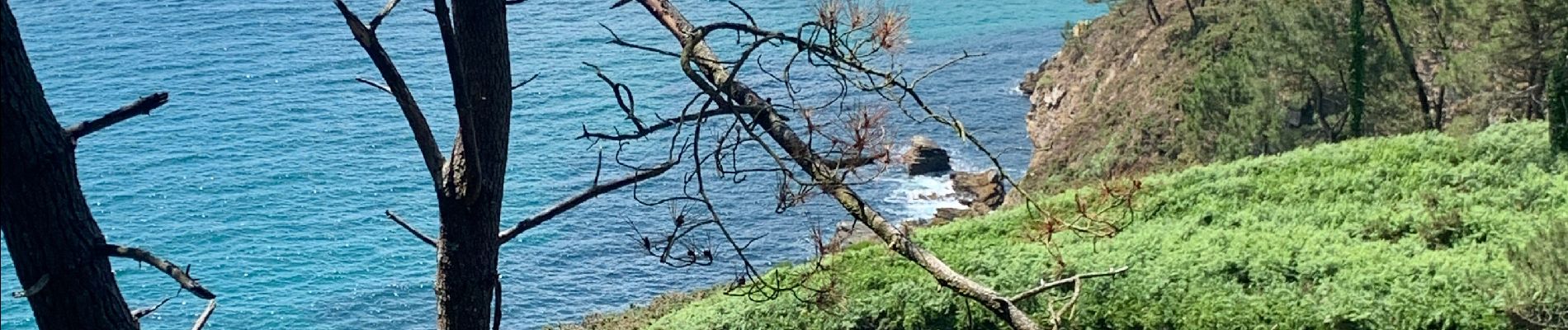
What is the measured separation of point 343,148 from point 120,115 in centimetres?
3680

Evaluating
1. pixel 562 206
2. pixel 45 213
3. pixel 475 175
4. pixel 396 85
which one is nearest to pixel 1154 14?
pixel 562 206

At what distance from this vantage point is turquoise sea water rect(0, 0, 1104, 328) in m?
30.9

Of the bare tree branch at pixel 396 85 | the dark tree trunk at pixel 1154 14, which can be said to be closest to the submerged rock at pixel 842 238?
the bare tree branch at pixel 396 85

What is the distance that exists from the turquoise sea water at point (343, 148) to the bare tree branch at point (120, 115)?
24273 millimetres

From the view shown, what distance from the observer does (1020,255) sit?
1241 cm

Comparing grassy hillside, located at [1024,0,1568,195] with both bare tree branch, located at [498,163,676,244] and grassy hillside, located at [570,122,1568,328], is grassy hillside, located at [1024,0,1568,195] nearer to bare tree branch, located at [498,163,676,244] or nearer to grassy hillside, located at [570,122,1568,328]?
grassy hillside, located at [570,122,1568,328]

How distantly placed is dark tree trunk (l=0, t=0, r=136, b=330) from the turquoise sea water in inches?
955

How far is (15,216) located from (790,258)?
27.3 m

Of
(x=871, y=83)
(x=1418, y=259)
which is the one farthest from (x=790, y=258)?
(x=871, y=83)

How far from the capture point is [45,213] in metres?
3.21

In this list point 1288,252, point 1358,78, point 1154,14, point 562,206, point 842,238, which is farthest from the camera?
point 1154,14

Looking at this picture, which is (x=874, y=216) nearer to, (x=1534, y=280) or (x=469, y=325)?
(x=469, y=325)

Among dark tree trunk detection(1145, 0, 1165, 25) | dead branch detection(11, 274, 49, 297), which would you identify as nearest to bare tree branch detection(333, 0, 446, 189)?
dead branch detection(11, 274, 49, 297)

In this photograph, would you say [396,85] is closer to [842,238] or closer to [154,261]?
[154,261]
